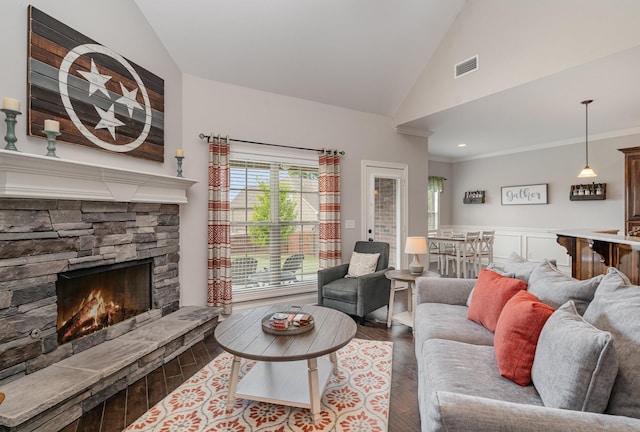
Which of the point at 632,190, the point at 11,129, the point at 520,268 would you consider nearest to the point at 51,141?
the point at 11,129

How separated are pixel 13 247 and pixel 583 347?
10.1 feet

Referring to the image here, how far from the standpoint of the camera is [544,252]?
6.72 meters

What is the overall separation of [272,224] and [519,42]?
137 inches

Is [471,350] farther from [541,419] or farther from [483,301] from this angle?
[541,419]

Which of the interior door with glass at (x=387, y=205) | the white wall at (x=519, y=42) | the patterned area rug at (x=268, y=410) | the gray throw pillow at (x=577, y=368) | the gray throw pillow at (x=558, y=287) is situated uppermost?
the white wall at (x=519, y=42)

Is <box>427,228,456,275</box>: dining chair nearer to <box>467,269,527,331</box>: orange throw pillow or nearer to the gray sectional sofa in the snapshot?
<box>467,269,527,331</box>: orange throw pillow

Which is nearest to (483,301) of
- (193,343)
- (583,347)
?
(583,347)

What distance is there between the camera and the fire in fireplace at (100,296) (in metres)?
2.48

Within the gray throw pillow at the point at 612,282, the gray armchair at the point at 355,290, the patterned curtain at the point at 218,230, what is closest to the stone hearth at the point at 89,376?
the patterned curtain at the point at 218,230

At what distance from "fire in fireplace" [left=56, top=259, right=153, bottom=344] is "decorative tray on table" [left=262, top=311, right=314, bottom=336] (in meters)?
1.51

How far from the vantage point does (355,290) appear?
3.70 meters

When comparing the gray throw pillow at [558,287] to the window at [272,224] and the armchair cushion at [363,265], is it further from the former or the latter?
the window at [272,224]

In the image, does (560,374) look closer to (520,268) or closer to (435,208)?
(520,268)

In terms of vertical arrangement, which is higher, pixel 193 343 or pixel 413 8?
pixel 413 8
